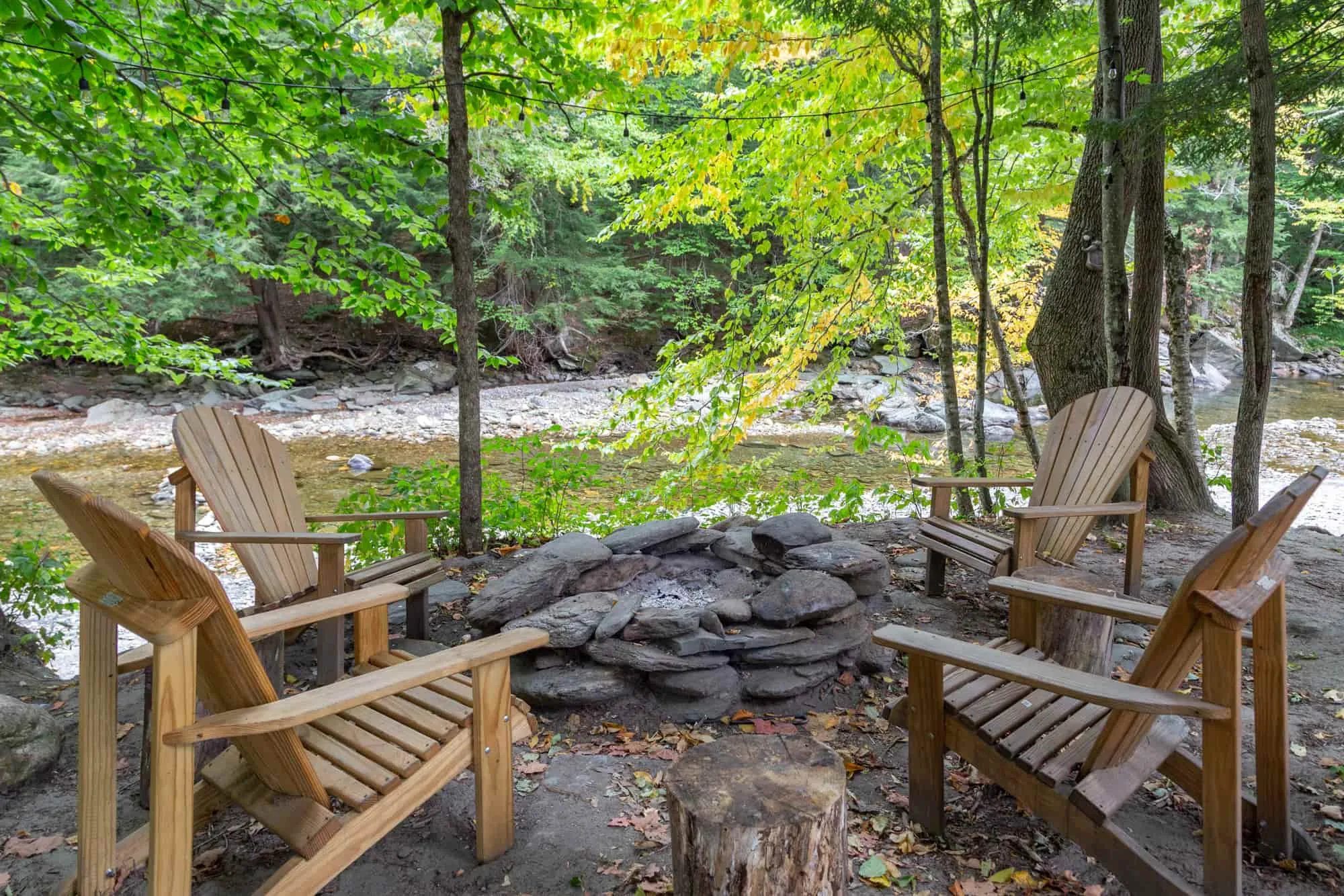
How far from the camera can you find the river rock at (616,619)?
2512mm

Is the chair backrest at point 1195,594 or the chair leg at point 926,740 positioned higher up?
the chair backrest at point 1195,594

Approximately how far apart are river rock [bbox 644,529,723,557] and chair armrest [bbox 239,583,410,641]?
1434mm

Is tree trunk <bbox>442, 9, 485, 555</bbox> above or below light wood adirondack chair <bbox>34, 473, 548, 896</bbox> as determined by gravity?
above

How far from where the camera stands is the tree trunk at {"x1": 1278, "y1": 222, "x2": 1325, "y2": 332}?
18.4m

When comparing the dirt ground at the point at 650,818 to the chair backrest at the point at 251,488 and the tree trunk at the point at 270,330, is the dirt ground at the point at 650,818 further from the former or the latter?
the tree trunk at the point at 270,330

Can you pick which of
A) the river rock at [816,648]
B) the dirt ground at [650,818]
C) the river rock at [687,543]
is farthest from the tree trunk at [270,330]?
the river rock at [816,648]

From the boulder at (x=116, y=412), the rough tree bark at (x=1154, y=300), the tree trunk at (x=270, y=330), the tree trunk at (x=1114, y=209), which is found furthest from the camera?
the tree trunk at (x=270, y=330)

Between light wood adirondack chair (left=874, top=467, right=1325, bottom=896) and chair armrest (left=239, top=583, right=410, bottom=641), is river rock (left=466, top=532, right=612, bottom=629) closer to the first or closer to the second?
chair armrest (left=239, top=583, right=410, bottom=641)

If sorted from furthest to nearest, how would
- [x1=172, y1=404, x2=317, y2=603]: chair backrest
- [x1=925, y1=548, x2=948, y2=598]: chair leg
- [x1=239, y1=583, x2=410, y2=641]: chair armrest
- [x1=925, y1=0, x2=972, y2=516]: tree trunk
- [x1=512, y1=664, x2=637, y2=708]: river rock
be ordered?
[x1=925, y1=0, x2=972, y2=516]: tree trunk < [x1=925, y1=548, x2=948, y2=598]: chair leg < [x1=172, y1=404, x2=317, y2=603]: chair backrest < [x1=512, y1=664, x2=637, y2=708]: river rock < [x1=239, y1=583, x2=410, y2=641]: chair armrest

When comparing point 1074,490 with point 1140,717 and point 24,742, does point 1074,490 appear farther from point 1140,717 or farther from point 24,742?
point 24,742

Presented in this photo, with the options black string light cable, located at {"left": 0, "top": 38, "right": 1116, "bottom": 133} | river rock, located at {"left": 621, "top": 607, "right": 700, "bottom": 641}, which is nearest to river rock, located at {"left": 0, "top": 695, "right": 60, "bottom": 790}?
river rock, located at {"left": 621, "top": 607, "right": 700, "bottom": 641}

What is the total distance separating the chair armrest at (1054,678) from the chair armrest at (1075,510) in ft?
3.88

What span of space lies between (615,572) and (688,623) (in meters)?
0.55

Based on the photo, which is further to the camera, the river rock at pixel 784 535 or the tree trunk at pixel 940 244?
the tree trunk at pixel 940 244
